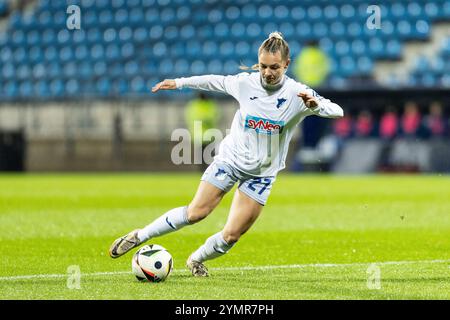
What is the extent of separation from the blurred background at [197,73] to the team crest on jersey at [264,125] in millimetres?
17928

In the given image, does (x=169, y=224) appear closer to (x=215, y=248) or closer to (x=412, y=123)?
(x=215, y=248)

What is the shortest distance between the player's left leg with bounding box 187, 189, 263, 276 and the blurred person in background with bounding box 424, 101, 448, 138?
19056mm

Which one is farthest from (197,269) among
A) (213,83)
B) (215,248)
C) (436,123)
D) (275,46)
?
(436,123)

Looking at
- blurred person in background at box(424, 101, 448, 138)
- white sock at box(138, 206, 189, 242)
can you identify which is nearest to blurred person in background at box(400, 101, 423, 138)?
blurred person in background at box(424, 101, 448, 138)

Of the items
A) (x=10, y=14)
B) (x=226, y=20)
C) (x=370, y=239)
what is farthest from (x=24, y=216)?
(x=10, y=14)

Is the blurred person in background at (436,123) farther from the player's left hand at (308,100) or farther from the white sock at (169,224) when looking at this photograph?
the player's left hand at (308,100)

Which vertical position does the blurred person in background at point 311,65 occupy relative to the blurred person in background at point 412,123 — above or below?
above

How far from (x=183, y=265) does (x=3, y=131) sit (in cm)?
2071

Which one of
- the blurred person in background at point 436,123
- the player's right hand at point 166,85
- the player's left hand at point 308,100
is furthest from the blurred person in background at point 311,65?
the player's left hand at point 308,100

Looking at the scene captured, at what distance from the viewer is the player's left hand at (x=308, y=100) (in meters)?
7.69

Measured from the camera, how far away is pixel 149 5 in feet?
110

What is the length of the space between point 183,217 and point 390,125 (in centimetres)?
1948

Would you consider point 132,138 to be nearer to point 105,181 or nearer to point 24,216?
point 105,181

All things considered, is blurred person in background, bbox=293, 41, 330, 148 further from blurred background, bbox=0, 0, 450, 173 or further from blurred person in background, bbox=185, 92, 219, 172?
blurred person in background, bbox=185, 92, 219, 172
